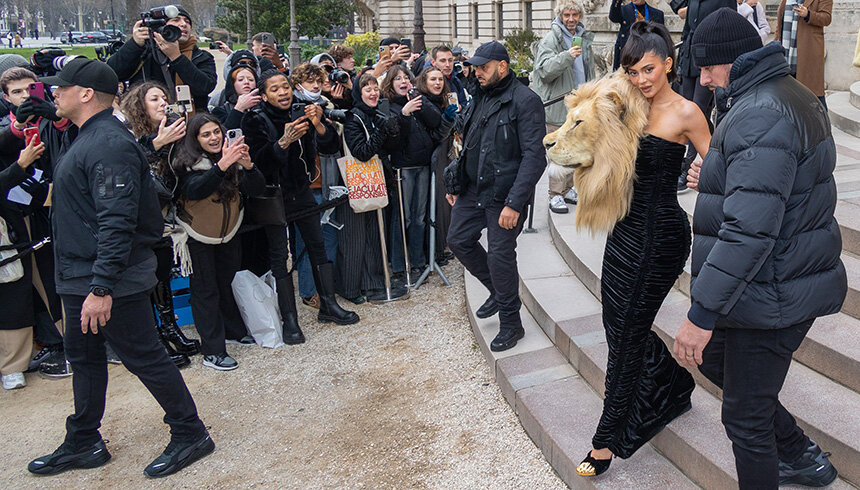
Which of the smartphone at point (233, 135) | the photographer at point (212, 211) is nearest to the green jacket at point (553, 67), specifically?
the photographer at point (212, 211)

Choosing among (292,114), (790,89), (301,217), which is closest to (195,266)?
(301,217)

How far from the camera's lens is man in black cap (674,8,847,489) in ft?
7.29

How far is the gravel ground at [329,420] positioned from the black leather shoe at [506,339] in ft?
0.78

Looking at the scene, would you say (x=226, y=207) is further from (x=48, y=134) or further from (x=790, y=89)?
(x=790, y=89)

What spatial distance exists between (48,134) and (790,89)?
15.4 feet

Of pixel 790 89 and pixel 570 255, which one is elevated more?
pixel 790 89

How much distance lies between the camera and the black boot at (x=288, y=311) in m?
5.39

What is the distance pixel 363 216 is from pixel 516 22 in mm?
26566

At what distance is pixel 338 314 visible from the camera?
5.71m

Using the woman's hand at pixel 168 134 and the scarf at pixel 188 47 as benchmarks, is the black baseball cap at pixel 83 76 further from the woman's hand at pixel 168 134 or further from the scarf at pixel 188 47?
the scarf at pixel 188 47

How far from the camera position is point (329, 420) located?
421 cm

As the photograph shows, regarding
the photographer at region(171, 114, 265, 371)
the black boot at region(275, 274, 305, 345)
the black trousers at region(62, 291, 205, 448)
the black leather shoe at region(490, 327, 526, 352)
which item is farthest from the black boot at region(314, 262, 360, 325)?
the black trousers at region(62, 291, 205, 448)

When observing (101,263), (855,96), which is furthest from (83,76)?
(855,96)

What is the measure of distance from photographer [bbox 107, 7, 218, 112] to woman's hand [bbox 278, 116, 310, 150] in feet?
3.78
